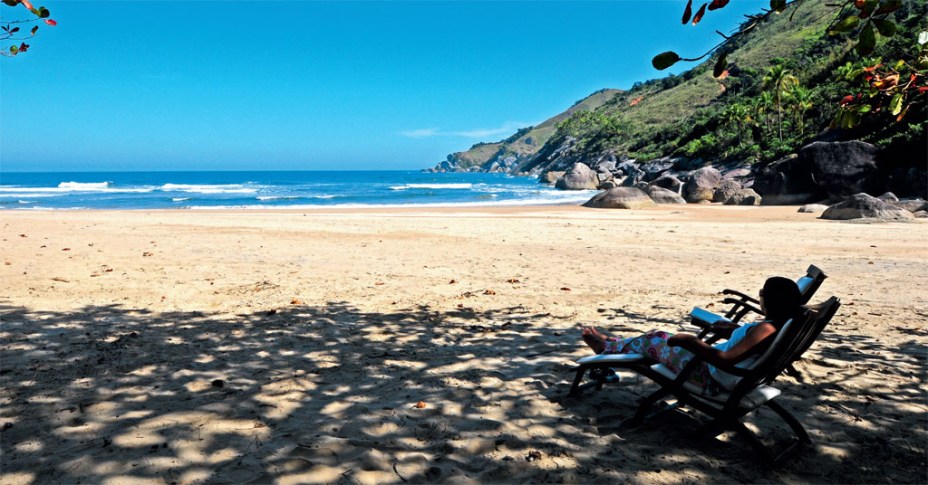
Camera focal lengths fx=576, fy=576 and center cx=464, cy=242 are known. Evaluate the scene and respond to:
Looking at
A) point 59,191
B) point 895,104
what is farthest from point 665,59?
point 59,191

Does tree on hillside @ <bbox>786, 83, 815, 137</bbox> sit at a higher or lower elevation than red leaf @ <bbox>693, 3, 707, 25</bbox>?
higher

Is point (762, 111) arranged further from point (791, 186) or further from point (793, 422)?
point (793, 422)

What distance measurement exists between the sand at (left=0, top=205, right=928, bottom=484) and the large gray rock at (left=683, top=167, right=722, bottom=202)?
93.0 feet

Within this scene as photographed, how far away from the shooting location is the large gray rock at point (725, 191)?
36312 mm

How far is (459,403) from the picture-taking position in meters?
4.26

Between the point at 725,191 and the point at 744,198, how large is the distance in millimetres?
1672

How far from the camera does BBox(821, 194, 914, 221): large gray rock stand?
19.2m

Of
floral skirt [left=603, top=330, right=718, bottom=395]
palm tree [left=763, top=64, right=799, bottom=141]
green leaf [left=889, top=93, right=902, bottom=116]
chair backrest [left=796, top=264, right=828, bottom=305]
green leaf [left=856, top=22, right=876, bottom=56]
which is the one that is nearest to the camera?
green leaf [left=856, top=22, right=876, bottom=56]

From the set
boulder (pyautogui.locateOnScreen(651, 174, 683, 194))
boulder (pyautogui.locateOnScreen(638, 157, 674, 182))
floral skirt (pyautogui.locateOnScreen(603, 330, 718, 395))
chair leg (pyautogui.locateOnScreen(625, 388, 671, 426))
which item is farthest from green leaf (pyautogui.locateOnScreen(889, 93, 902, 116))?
boulder (pyautogui.locateOnScreen(638, 157, 674, 182))

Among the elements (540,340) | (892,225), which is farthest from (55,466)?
(892,225)

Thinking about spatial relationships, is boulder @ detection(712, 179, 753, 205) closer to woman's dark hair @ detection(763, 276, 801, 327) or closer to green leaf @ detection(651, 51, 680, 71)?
woman's dark hair @ detection(763, 276, 801, 327)

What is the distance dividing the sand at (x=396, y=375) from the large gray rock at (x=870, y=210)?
9765 mm

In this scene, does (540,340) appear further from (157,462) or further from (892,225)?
(892,225)

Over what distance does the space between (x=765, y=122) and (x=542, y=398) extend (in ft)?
205
